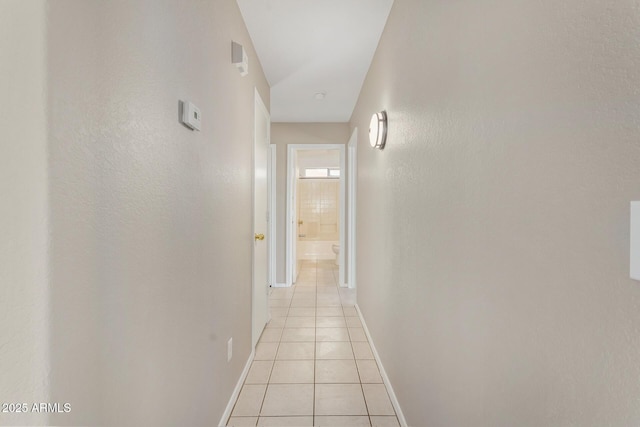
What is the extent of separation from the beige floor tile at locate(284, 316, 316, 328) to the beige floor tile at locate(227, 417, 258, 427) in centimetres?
127

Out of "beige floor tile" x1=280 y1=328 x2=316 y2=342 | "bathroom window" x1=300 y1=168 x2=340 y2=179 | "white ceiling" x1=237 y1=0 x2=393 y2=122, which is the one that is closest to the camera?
"white ceiling" x1=237 y1=0 x2=393 y2=122

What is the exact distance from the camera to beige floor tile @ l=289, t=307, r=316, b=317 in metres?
3.24

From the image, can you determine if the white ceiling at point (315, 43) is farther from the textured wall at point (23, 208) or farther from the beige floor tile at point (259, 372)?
the beige floor tile at point (259, 372)

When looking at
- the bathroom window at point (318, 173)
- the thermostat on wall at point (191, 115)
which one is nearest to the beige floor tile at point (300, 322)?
the thermostat on wall at point (191, 115)

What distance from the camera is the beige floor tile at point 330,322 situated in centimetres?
296

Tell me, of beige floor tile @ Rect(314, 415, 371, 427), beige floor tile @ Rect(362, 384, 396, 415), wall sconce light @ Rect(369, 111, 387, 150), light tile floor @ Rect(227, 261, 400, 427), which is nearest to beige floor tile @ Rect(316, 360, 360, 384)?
light tile floor @ Rect(227, 261, 400, 427)

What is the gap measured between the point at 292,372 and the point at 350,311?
135cm

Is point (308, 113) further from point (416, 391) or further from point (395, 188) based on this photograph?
point (416, 391)

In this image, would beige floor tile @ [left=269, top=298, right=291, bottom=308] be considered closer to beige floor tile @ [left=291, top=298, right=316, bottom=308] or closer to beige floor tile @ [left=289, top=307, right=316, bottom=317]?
beige floor tile @ [left=291, top=298, right=316, bottom=308]

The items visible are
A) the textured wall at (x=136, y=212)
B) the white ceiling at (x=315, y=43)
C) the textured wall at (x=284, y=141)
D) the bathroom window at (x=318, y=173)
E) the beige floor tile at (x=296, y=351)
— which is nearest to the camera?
the textured wall at (x=136, y=212)

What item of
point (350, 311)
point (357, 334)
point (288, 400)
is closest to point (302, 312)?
point (350, 311)

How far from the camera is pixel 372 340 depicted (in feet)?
8.22

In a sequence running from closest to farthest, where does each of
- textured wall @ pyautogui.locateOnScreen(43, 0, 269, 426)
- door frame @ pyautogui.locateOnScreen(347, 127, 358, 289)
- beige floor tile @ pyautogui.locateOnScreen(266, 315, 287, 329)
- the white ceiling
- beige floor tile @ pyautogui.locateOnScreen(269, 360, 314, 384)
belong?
textured wall @ pyautogui.locateOnScreen(43, 0, 269, 426)
the white ceiling
beige floor tile @ pyautogui.locateOnScreen(269, 360, 314, 384)
beige floor tile @ pyautogui.locateOnScreen(266, 315, 287, 329)
door frame @ pyautogui.locateOnScreen(347, 127, 358, 289)

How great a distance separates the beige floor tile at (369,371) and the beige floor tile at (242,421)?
0.75 meters
